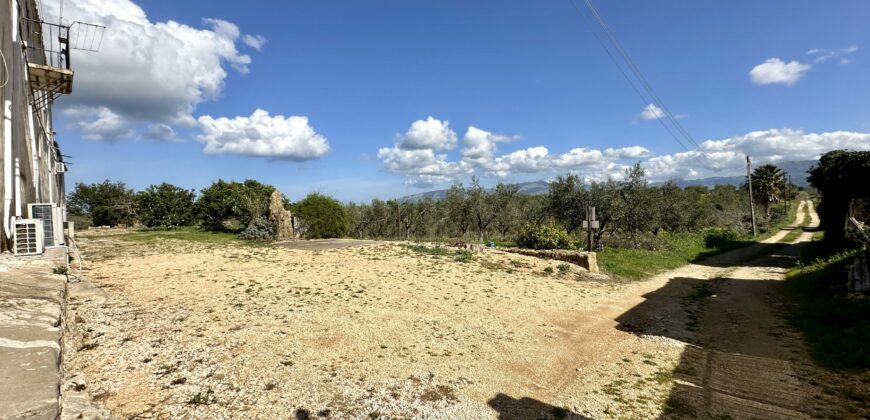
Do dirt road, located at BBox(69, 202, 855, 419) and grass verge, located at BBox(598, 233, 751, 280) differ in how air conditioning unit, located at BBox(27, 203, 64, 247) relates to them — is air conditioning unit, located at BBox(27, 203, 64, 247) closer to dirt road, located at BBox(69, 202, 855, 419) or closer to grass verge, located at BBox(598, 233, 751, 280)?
dirt road, located at BBox(69, 202, 855, 419)

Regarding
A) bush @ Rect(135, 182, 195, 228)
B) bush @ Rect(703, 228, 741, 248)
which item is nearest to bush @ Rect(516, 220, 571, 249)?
bush @ Rect(703, 228, 741, 248)

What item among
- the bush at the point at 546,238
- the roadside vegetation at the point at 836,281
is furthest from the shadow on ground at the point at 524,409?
the bush at the point at 546,238

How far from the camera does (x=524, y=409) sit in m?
4.46

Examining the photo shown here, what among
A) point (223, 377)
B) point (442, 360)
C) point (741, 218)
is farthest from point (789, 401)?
point (741, 218)

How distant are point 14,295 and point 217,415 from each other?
2124 mm

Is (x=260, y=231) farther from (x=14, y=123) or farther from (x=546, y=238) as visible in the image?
(x=546, y=238)

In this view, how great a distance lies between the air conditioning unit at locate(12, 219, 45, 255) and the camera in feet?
22.1

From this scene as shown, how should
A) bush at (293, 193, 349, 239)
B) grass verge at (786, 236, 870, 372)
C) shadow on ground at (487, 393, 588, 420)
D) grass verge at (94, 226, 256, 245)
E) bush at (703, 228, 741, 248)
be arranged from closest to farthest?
shadow on ground at (487, 393, 588, 420), grass verge at (786, 236, 870, 372), grass verge at (94, 226, 256, 245), bush at (293, 193, 349, 239), bush at (703, 228, 741, 248)

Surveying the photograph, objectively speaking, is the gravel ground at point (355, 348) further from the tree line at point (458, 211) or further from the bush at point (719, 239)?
the bush at point (719, 239)

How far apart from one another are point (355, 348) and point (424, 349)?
3.55 feet

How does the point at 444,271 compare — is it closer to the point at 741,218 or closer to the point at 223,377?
the point at 223,377

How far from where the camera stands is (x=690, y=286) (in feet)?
41.3

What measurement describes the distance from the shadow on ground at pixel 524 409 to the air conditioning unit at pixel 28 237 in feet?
27.7

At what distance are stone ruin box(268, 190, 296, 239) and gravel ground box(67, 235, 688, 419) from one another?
10509 millimetres
